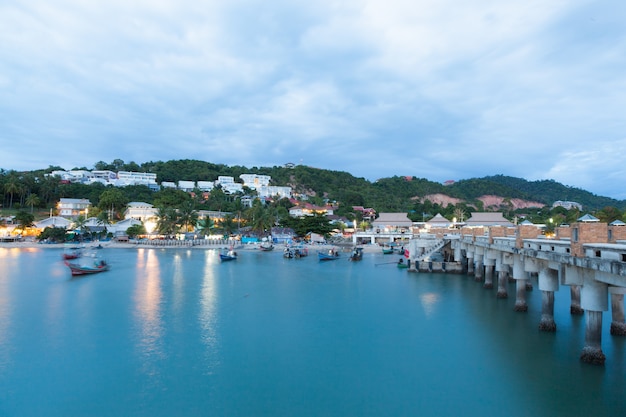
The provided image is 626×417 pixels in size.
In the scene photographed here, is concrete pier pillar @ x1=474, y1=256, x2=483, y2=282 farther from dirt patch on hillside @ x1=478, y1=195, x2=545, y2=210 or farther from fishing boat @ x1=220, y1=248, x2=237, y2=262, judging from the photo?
dirt patch on hillside @ x1=478, y1=195, x2=545, y2=210

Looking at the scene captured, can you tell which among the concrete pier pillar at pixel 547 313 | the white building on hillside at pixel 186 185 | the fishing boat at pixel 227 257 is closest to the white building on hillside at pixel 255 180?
the white building on hillside at pixel 186 185

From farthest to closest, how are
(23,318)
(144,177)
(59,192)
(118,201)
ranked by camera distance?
(144,177) → (59,192) → (118,201) → (23,318)

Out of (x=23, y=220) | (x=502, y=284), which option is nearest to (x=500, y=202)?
(x=502, y=284)

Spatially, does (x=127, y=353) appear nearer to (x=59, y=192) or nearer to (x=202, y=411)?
(x=202, y=411)

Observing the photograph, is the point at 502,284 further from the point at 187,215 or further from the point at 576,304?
the point at 187,215

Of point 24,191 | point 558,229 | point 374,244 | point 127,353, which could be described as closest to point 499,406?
point 558,229

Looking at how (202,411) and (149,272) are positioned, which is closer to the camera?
(202,411)

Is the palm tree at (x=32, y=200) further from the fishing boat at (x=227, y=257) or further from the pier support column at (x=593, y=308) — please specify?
the pier support column at (x=593, y=308)
